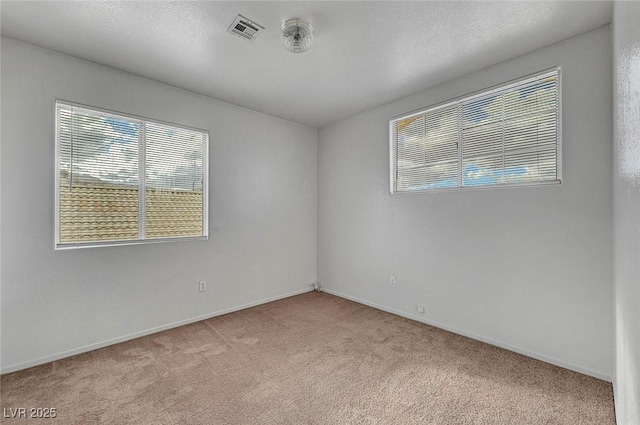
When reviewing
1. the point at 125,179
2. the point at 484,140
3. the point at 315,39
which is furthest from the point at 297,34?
the point at 125,179

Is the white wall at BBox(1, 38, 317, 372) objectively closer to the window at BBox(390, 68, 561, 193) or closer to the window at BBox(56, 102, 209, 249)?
the window at BBox(56, 102, 209, 249)

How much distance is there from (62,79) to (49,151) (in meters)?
0.66

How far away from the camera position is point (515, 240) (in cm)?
247

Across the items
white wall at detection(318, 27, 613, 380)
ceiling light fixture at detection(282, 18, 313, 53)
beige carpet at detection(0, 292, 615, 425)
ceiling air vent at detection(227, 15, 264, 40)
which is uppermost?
ceiling air vent at detection(227, 15, 264, 40)

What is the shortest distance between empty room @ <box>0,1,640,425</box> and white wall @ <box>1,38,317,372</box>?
0.06 ft

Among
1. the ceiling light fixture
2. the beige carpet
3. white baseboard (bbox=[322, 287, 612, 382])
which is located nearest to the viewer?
the beige carpet

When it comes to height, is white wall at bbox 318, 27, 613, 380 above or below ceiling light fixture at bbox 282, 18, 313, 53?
below

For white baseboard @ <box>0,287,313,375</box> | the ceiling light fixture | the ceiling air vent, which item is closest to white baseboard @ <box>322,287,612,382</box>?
white baseboard @ <box>0,287,313,375</box>

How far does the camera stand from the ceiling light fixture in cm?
201

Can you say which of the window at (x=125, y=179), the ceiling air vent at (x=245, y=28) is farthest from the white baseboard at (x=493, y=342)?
the ceiling air vent at (x=245, y=28)

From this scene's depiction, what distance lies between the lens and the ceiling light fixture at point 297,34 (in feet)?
6.59

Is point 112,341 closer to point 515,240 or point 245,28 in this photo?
A: point 245,28

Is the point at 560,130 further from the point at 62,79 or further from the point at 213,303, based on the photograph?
the point at 62,79

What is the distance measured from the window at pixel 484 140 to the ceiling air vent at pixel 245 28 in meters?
1.98
